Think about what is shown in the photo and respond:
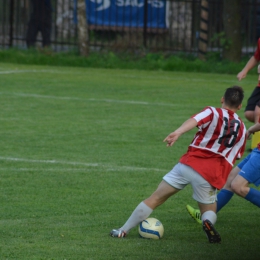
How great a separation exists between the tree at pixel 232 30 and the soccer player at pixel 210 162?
1453cm

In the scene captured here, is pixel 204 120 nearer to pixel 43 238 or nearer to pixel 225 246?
pixel 225 246

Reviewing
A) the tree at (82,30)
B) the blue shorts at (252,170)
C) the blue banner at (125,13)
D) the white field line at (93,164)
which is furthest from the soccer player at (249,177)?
the blue banner at (125,13)

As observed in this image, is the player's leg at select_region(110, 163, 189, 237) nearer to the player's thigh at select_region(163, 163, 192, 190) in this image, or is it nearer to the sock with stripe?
the player's thigh at select_region(163, 163, 192, 190)

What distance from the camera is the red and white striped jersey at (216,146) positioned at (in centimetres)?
654

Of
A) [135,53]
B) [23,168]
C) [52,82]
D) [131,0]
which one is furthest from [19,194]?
[131,0]

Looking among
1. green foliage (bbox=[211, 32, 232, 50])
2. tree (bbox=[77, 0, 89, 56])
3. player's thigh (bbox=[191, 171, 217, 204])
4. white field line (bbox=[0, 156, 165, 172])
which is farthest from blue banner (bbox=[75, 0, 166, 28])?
player's thigh (bbox=[191, 171, 217, 204])

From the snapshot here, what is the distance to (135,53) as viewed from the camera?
22.2 m

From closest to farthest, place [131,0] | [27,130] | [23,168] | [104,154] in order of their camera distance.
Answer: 1. [23,168]
2. [104,154]
3. [27,130]
4. [131,0]

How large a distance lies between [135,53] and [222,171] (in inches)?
623

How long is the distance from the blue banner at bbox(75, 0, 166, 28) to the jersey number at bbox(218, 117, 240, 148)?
16929 millimetres

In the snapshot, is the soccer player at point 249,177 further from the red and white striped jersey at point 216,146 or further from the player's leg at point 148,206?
the player's leg at point 148,206

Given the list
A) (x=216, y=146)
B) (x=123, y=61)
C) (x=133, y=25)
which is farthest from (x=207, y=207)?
(x=133, y=25)

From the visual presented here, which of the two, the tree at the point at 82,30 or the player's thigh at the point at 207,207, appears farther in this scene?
the tree at the point at 82,30

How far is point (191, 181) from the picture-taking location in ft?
21.5
